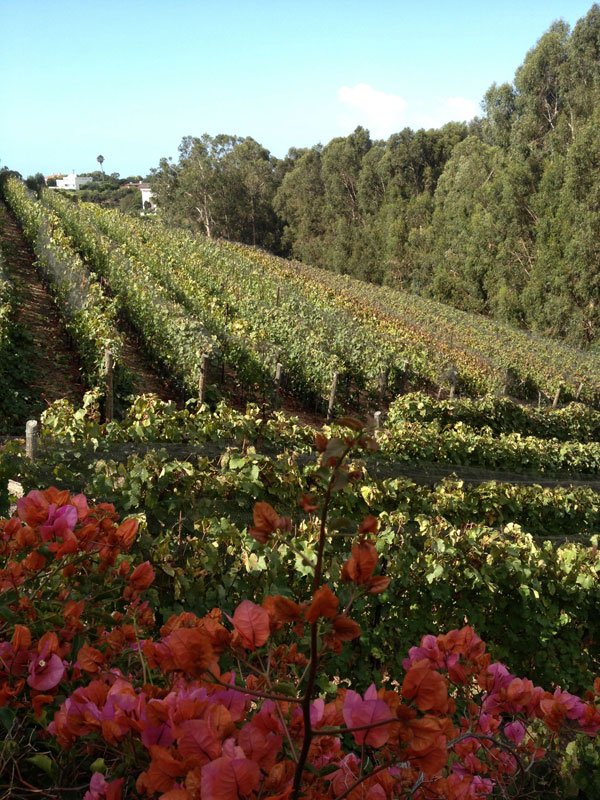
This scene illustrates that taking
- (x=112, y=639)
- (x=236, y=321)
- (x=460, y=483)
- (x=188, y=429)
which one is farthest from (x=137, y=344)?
(x=112, y=639)

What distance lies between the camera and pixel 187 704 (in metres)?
1.08

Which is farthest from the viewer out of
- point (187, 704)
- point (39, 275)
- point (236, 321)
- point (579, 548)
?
point (39, 275)

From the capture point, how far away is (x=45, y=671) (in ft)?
4.40

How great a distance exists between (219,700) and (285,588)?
2.54 meters

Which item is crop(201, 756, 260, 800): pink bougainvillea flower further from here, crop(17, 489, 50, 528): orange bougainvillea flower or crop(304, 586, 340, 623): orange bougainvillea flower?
crop(17, 489, 50, 528): orange bougainvillea flower

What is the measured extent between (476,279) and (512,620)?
37.2m

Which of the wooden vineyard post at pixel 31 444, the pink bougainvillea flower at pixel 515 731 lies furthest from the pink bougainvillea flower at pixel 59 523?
the wooden vineyard post at pixel 31 444

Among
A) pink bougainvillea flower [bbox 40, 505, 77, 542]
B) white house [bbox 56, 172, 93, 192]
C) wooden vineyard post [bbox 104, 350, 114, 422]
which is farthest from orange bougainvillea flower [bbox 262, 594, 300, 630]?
white house [bbox 56, 172, 93, 192]

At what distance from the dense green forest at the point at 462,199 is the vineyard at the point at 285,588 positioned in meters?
22.7

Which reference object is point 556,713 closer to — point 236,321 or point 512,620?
point 512,620

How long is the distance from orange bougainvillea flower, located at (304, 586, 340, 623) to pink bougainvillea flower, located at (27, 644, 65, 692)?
2.42 feet

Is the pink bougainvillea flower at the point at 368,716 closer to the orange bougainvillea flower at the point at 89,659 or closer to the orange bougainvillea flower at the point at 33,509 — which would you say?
the orange bougainvillea flower at the point at 89,659

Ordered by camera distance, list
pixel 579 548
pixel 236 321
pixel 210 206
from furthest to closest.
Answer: pixel 210 206, pixel 236 321, pixel 579 548

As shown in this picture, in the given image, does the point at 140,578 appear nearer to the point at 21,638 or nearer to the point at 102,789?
the point at 21,638
